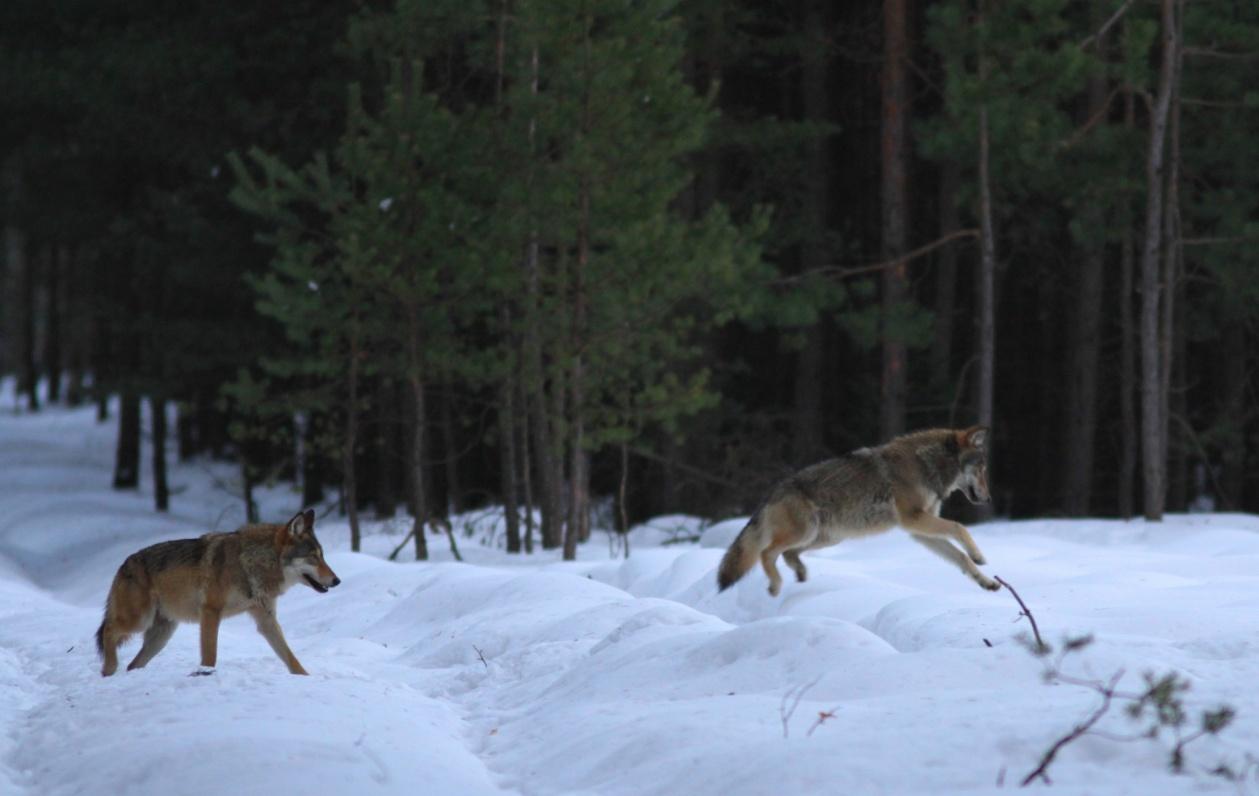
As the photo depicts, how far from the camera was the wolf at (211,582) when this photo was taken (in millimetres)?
10008

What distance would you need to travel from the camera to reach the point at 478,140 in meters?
18.4

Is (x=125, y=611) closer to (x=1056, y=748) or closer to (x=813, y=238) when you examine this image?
(x=1056, y=748)

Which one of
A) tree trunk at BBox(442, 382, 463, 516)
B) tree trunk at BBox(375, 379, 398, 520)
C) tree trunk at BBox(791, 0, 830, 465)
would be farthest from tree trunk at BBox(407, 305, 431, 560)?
tree trunk at BBox(791, 0, 830, 465)

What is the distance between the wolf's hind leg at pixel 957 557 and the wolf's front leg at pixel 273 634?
5.03m

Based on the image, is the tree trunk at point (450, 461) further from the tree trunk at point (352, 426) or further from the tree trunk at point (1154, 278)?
the tree trunk at point (1154, 278)

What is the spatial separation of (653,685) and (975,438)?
4336 millimetres

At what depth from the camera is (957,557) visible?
36.8 ft

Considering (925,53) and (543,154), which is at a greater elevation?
(925,53)

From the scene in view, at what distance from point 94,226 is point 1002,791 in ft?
92.1

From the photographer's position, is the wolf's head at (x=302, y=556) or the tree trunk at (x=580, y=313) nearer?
the wolf's head at (x=302, y=556)

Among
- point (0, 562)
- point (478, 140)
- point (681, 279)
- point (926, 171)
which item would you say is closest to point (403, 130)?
point (478, 140)

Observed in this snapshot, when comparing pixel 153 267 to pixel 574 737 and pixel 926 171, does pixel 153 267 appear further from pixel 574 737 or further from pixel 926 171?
pixel 574 737

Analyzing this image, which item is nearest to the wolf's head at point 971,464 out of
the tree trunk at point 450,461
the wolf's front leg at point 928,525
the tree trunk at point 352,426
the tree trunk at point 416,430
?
the wolf's front leg at point 928,525

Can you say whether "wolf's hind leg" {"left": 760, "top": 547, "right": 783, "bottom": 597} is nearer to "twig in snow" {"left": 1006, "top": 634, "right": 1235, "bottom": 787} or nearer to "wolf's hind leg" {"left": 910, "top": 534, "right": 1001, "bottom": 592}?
"wolf's hind leg" {"left": 910, "top": 534, "right": 1001, "bottom": 592}
